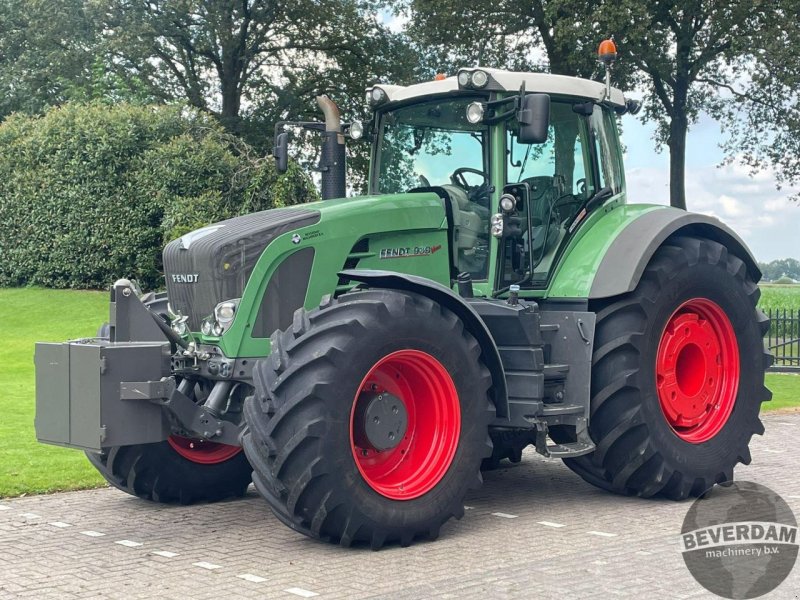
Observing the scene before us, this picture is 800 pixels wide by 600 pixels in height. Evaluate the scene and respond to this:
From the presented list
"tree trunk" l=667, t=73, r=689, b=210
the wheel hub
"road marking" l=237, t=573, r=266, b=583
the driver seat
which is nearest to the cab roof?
the driver seat

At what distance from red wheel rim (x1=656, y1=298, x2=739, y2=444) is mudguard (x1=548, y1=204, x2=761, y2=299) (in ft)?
1.91

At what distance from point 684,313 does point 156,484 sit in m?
4.00

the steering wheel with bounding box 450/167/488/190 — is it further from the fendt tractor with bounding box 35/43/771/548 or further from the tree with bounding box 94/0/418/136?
the tree with bounding box 94/0/418/136

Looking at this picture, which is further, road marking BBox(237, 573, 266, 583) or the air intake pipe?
the air intake pipe

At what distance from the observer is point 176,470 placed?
750 cm

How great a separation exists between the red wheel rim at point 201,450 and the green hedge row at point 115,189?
16380 millimetres

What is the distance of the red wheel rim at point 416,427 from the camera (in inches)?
253

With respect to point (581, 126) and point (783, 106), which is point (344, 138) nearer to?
point (581, 126)

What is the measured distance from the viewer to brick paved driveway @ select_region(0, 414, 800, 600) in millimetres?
5309

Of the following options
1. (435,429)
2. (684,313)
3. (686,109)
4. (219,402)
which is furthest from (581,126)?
(686,109)

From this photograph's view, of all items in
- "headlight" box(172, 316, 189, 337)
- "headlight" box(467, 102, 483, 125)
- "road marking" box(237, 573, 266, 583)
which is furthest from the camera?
"headlight" box(467, 102, 483, 125)

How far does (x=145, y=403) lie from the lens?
20.4 ft

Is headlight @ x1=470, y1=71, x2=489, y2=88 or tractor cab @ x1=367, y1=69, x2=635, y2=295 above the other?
headlight @ x1=470, y1=71, x2=489, y2=88

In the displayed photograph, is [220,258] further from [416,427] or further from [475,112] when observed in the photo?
[475,112]
